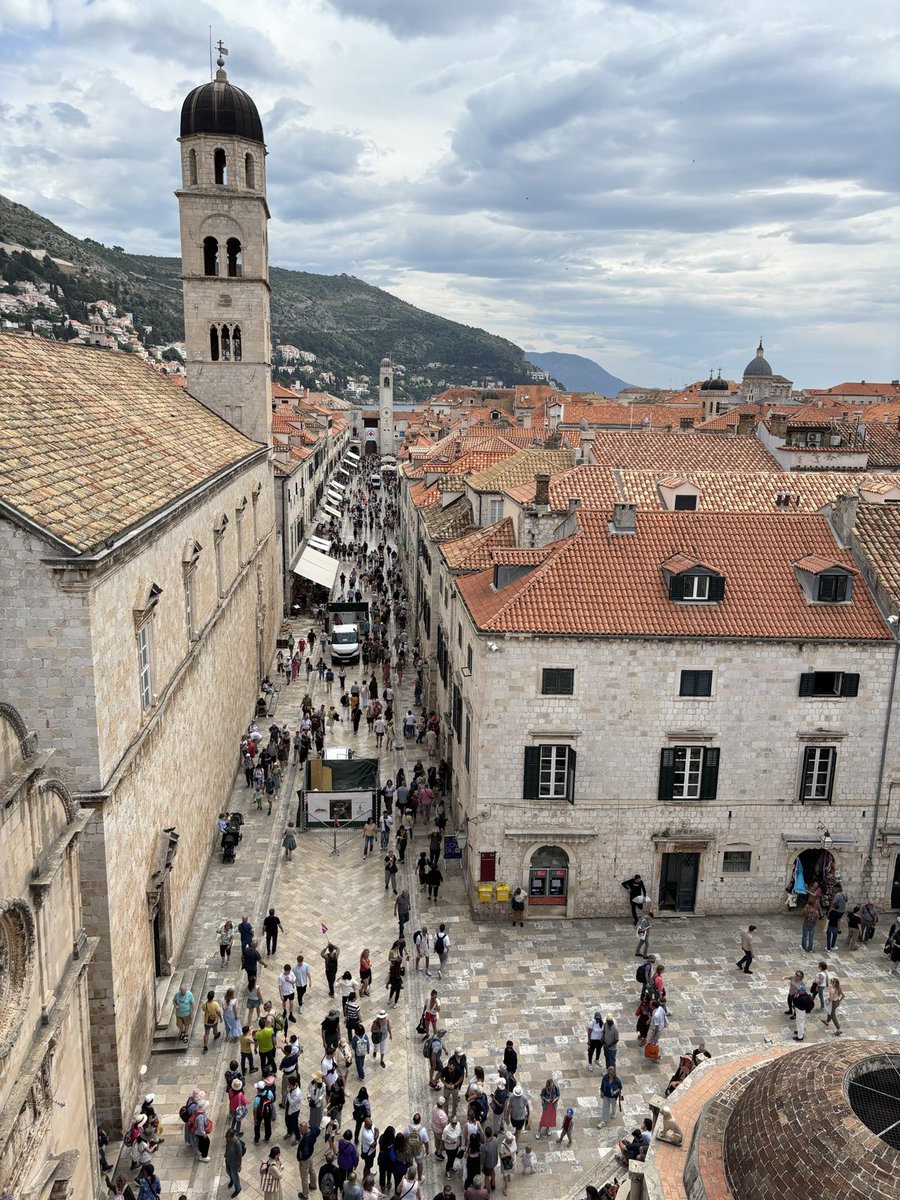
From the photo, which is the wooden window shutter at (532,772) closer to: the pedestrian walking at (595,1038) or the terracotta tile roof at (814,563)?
the pedestrian walking at (595,1038)

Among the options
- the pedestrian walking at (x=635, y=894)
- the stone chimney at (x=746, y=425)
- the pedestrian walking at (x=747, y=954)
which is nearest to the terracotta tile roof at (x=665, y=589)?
the pedestrian walking at (x=635, y=894)

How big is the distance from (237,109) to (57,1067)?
3615 centimetres

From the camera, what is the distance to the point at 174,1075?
55.4ft

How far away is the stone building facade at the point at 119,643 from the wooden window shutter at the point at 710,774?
1298cm

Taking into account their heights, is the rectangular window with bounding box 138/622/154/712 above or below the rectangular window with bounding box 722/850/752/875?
above

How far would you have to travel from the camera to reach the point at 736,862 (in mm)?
23047

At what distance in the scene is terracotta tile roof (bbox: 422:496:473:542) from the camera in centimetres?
3712

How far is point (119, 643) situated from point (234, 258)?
28.8 m

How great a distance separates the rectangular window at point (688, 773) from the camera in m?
22.3

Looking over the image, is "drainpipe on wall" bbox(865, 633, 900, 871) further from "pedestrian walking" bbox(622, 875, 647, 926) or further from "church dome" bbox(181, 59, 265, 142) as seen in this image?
"church dome" bbox(181, 59, 265, 142)

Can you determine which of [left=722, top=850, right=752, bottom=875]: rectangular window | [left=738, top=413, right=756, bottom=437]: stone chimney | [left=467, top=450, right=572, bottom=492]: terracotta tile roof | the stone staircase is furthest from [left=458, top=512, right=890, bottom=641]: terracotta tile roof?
[left=738, top=413, right=756, bottom=437]: stone chimney

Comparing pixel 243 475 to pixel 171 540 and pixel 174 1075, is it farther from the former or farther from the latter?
pixel 174 1075

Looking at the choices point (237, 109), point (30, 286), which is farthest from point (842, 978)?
point (30, 286)

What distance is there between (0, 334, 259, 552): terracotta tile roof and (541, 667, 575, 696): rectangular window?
989 centimetres
